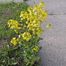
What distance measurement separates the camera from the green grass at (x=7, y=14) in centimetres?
542

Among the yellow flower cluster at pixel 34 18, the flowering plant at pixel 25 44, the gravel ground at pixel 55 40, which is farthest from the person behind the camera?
the gravel ground at pixel 55 40

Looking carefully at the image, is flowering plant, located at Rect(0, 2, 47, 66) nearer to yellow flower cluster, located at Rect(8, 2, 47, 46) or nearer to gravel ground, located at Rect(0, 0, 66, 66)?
yellow flower cluster, located at Rect(8, 2, 47, 46)

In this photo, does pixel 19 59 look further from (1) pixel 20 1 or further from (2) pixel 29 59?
(1) pixel 20 1

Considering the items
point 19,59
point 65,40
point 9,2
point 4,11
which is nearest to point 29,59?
point 19,59

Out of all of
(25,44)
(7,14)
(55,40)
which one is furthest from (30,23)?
(7,14)

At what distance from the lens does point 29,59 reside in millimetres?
4266

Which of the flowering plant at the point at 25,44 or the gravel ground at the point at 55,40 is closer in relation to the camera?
the flowering plant at the point at 25,44

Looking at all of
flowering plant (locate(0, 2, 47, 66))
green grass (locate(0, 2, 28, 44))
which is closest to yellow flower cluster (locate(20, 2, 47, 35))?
flowering plant (locate(0, 2, 47, 66))

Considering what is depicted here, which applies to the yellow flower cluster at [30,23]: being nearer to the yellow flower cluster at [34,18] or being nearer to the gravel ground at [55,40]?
the yellow flower cluster at [34,18]

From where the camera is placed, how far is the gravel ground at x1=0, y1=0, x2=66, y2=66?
5.16 metres

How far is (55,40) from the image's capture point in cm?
607

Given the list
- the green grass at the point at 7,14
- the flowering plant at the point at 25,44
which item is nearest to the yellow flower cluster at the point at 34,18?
the flowering plant at the point at 25,44

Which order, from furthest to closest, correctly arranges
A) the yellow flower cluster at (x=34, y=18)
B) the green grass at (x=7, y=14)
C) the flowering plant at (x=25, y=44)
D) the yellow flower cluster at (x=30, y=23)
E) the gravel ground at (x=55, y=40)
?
1. the green grass at (x=7, y=14)
2. the gravel ground at (x=55, y=40)
3. the yellow flower cluster at (x=34, y=18)
4. the yellow flower cluster at (x=30, y=23)
5. the flowering plant at (x=25, y=44)

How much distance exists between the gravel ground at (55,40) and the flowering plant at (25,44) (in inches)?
25.9
